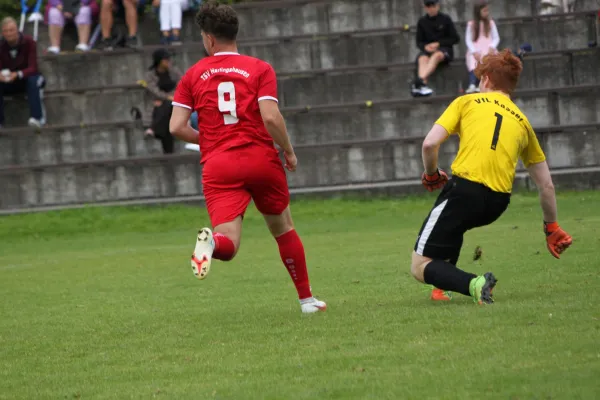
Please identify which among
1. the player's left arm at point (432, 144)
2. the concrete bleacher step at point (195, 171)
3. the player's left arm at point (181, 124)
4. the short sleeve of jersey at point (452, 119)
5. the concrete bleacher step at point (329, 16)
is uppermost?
the concrete bleacher step at point (329, 16)

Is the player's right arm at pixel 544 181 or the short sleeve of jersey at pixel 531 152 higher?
the short sleeve of jersey at pixel 531 152

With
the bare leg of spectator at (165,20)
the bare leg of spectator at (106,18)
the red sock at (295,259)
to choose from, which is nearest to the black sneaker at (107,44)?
the bare leg of spectator at (106,18)

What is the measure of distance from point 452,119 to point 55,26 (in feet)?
56.3

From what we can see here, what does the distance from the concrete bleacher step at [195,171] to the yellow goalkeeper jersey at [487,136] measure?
11.9m

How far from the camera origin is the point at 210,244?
739 cm

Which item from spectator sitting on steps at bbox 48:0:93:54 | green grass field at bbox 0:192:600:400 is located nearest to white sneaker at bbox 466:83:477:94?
green grass field at bbox 0:192:600:400

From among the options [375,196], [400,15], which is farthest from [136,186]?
[400,15]

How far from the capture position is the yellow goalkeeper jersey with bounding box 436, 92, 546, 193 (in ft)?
25.7

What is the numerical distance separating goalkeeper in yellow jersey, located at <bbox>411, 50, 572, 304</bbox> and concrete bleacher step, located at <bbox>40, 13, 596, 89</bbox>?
1471 cm

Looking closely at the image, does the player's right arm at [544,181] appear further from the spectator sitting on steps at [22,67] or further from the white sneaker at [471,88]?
the spectator sitting on steps at [22,67]

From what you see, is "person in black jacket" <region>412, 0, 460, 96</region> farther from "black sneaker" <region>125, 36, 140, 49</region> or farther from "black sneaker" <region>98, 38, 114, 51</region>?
"black sneaker" <region>98, 38, 114, 51</region>

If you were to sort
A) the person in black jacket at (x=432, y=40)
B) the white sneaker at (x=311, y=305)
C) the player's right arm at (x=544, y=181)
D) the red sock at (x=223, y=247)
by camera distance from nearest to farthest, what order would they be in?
1. the red sock at (x=223, y=247)
2. the player's right arm at (x=544, y=181)
3. the white sneaker at (x=311, y=305)
4. the person in black jacket at (x=432, y=40)

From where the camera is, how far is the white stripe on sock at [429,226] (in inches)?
313

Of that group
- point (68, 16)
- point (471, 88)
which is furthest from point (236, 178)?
point (68, 16)
